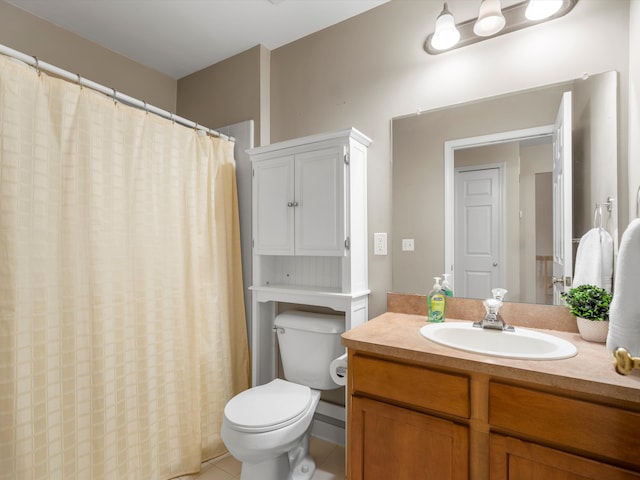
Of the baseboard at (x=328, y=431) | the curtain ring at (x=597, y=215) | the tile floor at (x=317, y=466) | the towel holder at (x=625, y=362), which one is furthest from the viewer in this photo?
the baseboard at (x=328, y=431)

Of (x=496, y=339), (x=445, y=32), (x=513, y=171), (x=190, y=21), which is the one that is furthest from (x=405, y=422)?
(x=190, y=21)

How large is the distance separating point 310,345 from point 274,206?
2.72ft

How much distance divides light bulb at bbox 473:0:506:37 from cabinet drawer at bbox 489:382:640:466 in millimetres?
1473

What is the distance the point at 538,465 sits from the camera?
0.93 m

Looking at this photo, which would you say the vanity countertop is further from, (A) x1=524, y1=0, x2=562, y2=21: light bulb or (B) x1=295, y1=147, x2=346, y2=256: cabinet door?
(A) x1=524, y1=0, x2=562, y2=21: light bulb

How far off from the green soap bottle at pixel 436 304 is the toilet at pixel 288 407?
19.3 inches

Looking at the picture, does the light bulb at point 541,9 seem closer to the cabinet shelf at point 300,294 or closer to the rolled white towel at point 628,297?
the rolled white towel at point 628,297

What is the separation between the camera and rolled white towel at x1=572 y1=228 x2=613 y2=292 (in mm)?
1234

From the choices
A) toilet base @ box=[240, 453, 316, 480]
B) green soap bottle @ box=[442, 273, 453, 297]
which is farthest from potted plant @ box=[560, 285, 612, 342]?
toilet base @ box=[240, 453, 316, 480]

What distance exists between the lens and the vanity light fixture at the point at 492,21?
4.42 ft

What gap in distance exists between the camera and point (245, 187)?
2199mm

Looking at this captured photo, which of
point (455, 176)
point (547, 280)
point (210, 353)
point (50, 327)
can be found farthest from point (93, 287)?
point (547, 280)

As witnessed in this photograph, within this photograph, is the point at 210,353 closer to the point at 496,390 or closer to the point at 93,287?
the point at 93,287

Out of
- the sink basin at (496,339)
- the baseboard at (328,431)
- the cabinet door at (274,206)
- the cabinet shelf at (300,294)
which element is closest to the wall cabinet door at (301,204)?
the cabinet door at (274,206)
